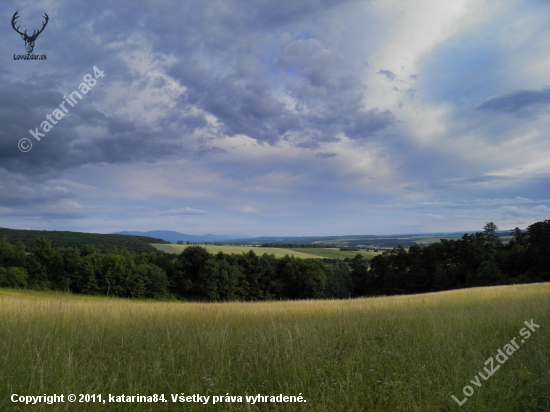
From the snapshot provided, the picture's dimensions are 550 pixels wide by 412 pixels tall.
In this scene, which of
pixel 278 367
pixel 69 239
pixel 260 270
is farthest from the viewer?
pixel 69 239

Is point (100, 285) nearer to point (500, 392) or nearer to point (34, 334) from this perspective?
point (34, 334)

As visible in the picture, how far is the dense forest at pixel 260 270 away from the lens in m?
48.3

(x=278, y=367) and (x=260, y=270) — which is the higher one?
(x=278, y=367)

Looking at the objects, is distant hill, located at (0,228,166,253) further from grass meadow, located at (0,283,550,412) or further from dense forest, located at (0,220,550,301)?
grass meadow, located at (0,283,550,412)

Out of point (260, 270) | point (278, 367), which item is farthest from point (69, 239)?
point (278, 367)

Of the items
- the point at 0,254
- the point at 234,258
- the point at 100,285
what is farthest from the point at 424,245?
the point at 0,254

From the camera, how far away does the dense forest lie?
48281 millimetres

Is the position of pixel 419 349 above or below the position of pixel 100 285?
above

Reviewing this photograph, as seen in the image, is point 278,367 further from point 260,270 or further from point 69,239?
point 69,239

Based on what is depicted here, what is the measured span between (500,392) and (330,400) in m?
2.04

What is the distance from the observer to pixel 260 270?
5881cm

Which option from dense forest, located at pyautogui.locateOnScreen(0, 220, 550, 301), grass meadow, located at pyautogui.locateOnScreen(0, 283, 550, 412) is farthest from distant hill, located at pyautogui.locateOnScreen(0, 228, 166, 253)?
grass meadow, located at pyautogui.locateOnScreen(0, 283, 550, 412)

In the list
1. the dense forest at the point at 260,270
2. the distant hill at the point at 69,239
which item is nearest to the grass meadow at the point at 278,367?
the dense forest at the point at 260,270

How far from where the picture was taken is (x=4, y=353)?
421 centimetres
